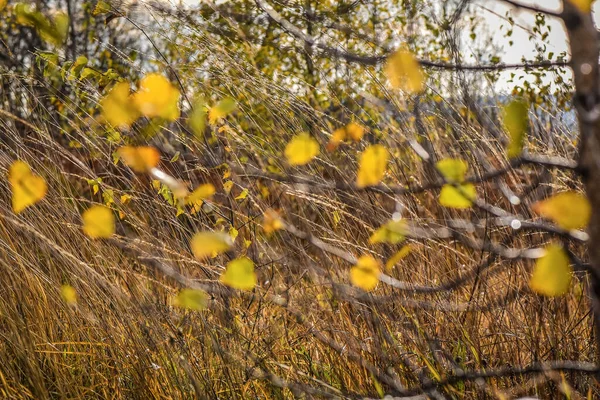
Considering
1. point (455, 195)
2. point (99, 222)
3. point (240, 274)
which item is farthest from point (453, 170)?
point (99, 222)

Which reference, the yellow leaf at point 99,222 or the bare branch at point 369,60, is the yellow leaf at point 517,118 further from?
the yellow leaf at point 99,222

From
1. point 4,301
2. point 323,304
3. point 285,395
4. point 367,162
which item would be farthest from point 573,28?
point 4,301

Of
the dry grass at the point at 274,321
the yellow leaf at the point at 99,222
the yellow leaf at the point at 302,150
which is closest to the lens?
the yellow leaf at the point at 302,150

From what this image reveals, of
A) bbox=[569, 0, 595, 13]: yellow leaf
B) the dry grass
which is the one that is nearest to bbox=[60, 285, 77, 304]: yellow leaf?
the dry grass

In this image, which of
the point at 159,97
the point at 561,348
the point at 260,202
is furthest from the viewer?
the point at 260,202

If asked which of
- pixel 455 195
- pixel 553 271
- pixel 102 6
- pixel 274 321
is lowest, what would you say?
pixel 553 271

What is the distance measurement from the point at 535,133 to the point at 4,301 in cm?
182

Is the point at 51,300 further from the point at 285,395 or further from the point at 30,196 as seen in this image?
the point at 285,395

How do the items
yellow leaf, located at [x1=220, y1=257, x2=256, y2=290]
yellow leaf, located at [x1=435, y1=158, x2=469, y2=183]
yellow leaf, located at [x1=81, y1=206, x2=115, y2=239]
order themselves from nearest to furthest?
1. yellow leaf, located at [x1=435, y1=158, x2=469, y2=183]
2. yellow leaf, located at [x1=220, y1=257, x2=256, y2=290]
3. yellow leaf, located at [x1=81, y1=206, x2=115, y2=239]

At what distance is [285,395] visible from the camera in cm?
150

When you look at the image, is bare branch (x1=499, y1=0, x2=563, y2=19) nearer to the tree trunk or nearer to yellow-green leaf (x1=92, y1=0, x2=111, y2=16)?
the tree trunk

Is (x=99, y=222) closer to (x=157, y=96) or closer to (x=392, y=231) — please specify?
(x=157, y=96)

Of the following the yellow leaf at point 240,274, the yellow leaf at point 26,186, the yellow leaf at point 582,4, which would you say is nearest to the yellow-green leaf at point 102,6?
the yellow leaf at point 26,186

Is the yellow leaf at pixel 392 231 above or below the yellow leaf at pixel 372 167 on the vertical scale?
below
